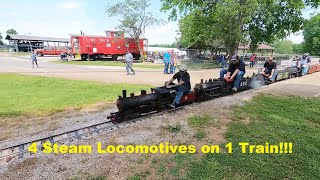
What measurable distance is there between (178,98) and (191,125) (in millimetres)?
1348

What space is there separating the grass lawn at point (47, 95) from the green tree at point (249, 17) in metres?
15.3

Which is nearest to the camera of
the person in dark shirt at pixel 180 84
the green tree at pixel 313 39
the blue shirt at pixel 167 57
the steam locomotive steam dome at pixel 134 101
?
the steam locomotive steam dome at pixel 134 101

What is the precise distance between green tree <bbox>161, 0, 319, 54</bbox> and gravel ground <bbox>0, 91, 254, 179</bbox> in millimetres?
17410

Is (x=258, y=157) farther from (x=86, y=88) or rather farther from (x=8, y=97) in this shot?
(x=8, y=97)

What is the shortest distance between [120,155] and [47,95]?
712 cm

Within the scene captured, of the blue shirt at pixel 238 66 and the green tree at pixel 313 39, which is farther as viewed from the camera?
the green tree at pixel 313 39

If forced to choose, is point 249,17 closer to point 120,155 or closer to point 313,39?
point 120,155

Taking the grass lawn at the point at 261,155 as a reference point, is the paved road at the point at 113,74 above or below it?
above

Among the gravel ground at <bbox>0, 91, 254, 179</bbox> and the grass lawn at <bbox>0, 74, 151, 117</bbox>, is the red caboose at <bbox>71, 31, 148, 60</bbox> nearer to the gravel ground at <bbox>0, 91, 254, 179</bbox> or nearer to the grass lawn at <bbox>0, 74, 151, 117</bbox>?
the grass lawn at <bbox>0, 74, 151, 117</bbox>

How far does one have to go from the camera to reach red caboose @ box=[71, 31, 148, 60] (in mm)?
32000

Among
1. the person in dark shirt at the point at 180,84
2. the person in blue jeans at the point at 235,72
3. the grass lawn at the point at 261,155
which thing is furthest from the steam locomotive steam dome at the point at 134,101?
the person in blue jeans at the point at 235,72

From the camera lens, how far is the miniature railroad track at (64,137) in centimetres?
474

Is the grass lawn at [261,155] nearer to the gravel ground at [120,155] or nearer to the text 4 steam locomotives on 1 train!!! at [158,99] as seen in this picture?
the gravel ground at [120,155]
